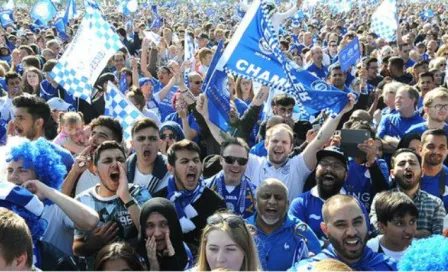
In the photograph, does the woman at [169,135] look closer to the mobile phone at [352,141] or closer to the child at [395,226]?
the mobile phone at [352,141]

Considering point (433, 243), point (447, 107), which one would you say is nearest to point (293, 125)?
point (447, 107)

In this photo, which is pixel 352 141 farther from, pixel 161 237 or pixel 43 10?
pixel 43 10

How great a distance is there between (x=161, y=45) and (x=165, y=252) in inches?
422

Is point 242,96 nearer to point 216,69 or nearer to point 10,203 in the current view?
point 216,69

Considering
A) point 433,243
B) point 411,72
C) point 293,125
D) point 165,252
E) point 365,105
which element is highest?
point 411,72

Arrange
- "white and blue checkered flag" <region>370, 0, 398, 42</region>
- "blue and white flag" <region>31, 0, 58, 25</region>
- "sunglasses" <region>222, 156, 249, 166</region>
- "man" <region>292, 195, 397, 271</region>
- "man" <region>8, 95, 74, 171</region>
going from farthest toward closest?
"blue and white flag" <region>31, 0, 58, 25</region> < "white and blue checkered flag" <region>370, 0, 398, 42</region> < "man" <region>8, 95, 74, 171</region> < "sunglasses" <region>222, 156, 249, 166</region> < "man" <region>292, 195, 397, 271</region>

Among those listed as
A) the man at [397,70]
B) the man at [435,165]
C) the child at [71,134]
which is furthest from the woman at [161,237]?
Answer: the man at [397,70]

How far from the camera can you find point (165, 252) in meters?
4.41

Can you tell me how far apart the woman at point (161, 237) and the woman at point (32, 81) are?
5530 mm

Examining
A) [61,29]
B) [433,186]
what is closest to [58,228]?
[433,186]

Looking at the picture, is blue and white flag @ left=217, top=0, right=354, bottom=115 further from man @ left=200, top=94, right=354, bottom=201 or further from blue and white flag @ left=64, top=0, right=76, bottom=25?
blue and white flag @ left=64, top=0, right=76, bottom=25

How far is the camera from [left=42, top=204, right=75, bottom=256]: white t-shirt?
179 inches

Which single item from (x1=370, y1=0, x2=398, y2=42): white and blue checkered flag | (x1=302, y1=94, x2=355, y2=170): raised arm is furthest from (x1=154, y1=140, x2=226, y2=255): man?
(x1=370, y1=0, x2=398, y2=42): white and blue checkered flag

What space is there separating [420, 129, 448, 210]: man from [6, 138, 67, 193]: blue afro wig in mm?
2941
